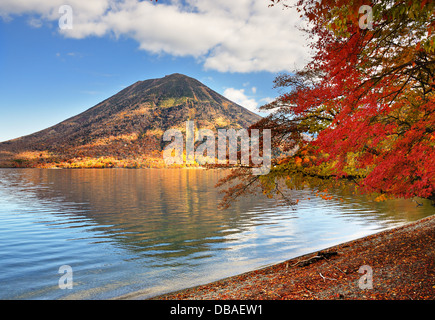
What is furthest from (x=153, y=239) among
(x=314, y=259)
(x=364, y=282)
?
(x=364, y=282)

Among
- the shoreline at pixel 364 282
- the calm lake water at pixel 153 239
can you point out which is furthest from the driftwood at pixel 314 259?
the calm lake water at pixel 153 239

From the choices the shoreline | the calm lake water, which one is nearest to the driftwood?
the shoreline

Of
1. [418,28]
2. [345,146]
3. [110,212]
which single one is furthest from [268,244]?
[110,212]

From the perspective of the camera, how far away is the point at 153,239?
24469 millimetres

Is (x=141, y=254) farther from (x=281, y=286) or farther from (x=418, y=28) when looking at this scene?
(x=418, y=28)

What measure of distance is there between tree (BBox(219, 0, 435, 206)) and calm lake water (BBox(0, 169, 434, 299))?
22.5 feet

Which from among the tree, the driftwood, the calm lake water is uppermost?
the tree

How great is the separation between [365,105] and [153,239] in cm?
2010

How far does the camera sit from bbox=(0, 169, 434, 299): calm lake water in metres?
15.1

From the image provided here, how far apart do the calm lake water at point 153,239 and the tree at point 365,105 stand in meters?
6.86

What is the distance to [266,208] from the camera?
41312 mm

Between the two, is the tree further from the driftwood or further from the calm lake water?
the calm lake water

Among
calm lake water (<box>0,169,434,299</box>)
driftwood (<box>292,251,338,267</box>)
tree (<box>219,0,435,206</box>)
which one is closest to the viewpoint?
tree (<box>219,0,435,206</box>)
